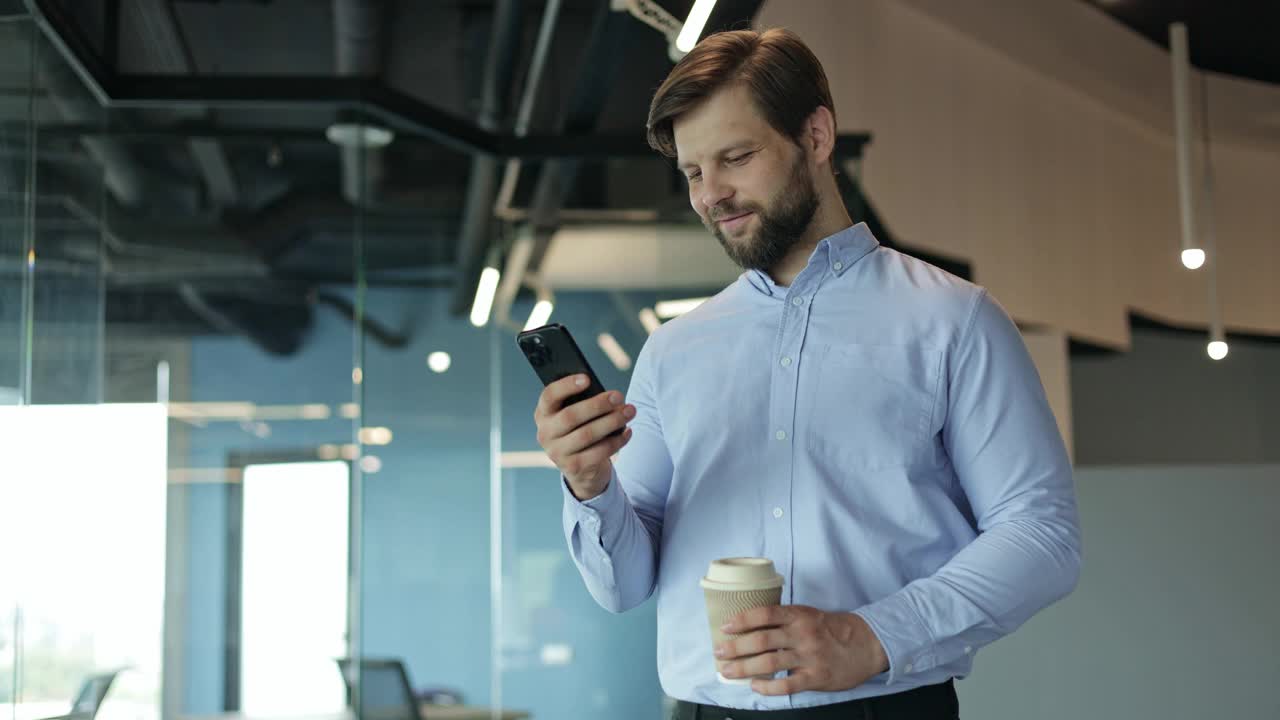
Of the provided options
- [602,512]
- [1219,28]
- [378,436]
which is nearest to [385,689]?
[378,436]

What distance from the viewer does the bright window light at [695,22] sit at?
2.34 m

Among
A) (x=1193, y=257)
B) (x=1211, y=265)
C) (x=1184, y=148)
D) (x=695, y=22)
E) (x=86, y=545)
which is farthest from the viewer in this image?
(x=1211, y=265)

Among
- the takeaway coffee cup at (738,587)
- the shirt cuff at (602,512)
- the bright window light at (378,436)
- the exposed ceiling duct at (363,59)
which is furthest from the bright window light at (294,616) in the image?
the takeaway coffee cup at (738,587)

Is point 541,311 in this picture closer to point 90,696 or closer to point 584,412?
point 90,696

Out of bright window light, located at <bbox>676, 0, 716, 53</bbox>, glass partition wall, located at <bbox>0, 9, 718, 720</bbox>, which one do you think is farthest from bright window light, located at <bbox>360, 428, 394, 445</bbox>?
bright window light, located at <bbox>676, 0, 716, 53</bbox>

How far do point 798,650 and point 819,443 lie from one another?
255 millimetres

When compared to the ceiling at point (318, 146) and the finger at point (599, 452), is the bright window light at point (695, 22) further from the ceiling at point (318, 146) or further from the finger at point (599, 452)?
the finger at point (599, 452)

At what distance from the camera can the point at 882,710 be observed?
3.86ft

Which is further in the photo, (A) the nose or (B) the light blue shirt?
(A) the nose

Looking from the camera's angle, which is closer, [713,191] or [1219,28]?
[713,191]

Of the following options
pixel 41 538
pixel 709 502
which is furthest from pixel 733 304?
pixel 41 538

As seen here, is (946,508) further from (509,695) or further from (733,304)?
(509,695)

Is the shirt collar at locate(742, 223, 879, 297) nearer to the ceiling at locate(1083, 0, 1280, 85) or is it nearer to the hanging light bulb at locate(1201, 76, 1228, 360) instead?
the hanging light bulb at locate(1201, 76, 1228, 360)

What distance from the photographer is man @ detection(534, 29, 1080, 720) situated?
1163 millimetres
